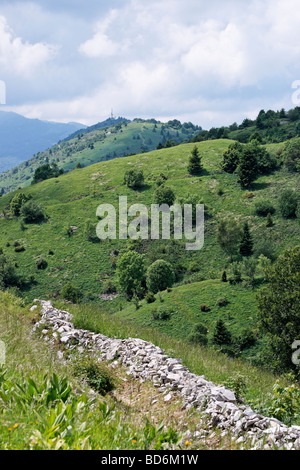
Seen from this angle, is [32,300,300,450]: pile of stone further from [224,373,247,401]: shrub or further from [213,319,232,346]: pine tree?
[213,319,232,346]: pine tree

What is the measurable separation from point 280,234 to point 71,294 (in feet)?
136

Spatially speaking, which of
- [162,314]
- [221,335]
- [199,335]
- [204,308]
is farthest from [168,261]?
[199,335]

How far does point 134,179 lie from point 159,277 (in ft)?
151

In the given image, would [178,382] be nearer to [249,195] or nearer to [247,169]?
[249,195]

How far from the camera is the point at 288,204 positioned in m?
63.9

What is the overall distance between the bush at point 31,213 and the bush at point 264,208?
54973 mm

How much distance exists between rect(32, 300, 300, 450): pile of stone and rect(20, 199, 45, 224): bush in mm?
73405

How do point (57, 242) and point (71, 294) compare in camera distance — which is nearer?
point (71, 294)

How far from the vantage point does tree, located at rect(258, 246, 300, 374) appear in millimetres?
21250

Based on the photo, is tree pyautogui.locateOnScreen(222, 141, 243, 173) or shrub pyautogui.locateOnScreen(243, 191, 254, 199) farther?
tree pyautogui.locateOnScreen(222, 141, 243, 173)

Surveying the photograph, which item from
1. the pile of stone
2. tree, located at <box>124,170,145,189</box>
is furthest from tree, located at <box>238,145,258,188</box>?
the pile of stone
